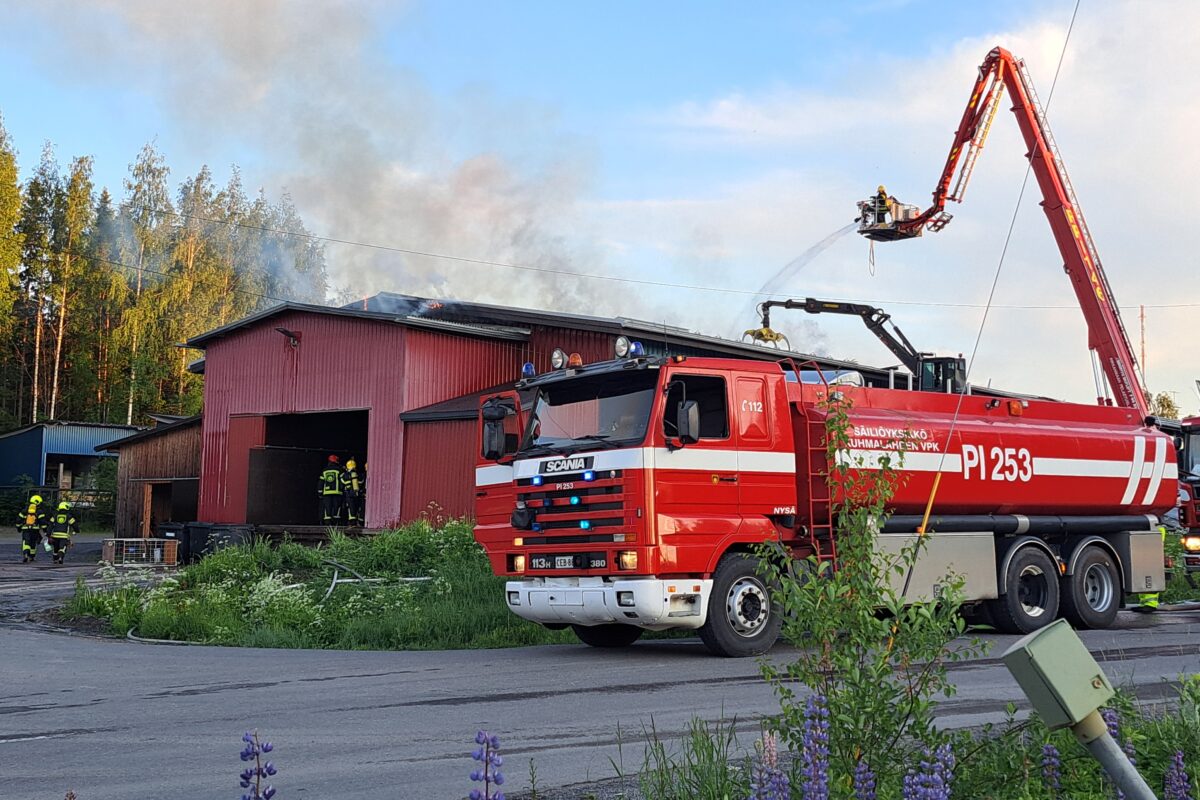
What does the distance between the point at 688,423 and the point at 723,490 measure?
99 cm

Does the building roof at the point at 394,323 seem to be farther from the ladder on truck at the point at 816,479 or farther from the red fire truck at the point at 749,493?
the ladder on truck at the point at 816,479

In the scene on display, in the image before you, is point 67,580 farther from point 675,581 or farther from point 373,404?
point 675,581

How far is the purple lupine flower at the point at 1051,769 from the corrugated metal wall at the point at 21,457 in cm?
5392

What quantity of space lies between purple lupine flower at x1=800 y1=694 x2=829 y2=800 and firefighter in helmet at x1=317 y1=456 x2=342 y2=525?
24.8 m

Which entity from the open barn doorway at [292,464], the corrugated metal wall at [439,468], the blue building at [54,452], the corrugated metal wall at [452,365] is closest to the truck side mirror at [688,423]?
the corrugated metal wall at [439,468]

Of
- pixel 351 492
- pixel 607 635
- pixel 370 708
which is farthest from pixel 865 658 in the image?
pixel 351 492

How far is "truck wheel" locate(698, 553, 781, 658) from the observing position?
11586 millimetres

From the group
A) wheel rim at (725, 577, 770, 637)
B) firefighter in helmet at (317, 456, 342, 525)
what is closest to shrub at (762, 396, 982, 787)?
wheel rim at (725, 577, 770, 637)

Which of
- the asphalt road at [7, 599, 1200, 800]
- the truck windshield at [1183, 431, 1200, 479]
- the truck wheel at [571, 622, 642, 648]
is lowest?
the asphalt road at [7, 599, 1200, 800]

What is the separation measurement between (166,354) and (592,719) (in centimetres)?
5533

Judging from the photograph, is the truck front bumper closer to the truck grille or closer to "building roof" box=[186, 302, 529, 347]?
the truck grille

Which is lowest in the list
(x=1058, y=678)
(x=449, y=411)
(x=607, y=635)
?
(x=607, y=635)

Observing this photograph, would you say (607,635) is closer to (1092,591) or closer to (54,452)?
(1092,591)

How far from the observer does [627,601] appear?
11.3 metres
